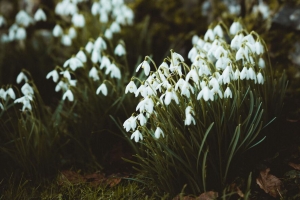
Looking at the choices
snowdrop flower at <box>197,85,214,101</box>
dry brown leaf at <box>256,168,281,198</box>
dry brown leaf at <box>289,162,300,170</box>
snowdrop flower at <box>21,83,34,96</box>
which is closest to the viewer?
snowdrop flower at <box>197,85,214,101</box>

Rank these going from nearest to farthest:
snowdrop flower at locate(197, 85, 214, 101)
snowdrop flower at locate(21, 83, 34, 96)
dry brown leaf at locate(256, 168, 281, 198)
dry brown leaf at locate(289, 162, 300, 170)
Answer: snowdrop flower at locate(197, 85, 214, 101), dry brown leaf at locate(256, 168, 281, 198), dry brown leaf at locate(289, 162, 300, 170), snowdrop flower at locate(21, 83, 34, 96)

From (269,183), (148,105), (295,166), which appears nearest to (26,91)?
(148,105)

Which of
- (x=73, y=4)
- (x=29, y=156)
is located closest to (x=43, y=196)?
(x=29, y=156)

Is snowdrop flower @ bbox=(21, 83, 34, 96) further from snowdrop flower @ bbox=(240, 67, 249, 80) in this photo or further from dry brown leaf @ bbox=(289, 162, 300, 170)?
dry brown leaf @ bbox=(289, 162, 300, 170)

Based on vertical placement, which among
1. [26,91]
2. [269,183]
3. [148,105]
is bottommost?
[269,183]

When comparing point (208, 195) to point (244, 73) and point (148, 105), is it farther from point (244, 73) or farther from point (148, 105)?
point (244, 73)

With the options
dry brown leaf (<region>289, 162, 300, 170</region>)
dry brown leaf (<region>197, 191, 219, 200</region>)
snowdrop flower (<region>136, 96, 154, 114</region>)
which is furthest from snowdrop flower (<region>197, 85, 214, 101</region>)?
dry brown leaf (<region>289, 162, 300, 170</region>)

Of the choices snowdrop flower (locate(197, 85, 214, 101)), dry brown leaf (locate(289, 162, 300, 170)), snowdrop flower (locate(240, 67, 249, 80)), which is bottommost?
dry brown leaf (locate(289, 162, 300, 170))

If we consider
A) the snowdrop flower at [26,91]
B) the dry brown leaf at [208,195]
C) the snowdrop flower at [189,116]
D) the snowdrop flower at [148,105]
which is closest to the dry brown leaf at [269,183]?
the dry brown leaf at [208,195]
